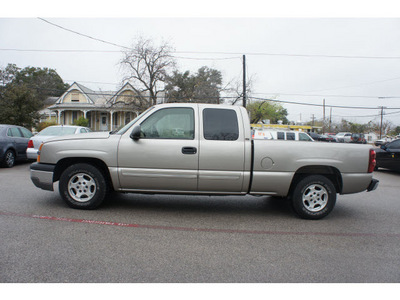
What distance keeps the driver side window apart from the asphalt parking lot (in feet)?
4.51

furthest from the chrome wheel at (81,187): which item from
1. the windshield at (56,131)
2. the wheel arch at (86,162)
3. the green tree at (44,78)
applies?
the green tree at (44,78)

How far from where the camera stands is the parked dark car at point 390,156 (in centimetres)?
1122

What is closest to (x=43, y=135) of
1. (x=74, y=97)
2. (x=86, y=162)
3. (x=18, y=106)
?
(x=86, y=162)

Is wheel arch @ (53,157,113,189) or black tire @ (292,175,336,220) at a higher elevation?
wheel arch @ (53,157,113,189)

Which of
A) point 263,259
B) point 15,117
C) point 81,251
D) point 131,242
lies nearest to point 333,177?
point 263,259

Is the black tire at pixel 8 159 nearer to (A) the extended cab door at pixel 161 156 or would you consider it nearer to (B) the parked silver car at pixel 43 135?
(B) the parked silver car at pixel 43 135

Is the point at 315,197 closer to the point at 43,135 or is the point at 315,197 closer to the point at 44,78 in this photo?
the point at 43,135

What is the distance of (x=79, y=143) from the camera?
4.70m

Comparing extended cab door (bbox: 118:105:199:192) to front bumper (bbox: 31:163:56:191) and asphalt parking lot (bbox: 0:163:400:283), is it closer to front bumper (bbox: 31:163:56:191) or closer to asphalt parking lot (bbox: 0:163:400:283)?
asphalt parking lot (bbox: 0:163:400:283)

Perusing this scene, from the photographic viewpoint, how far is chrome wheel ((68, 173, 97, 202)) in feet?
15.6

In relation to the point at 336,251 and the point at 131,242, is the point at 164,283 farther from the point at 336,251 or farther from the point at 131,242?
the point at 336,251

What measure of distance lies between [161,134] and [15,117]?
67.2 ft

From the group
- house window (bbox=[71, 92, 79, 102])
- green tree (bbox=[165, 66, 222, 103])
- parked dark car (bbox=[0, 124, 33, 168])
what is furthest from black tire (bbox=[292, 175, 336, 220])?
house window (bbox=[71, 92, 79, 102])

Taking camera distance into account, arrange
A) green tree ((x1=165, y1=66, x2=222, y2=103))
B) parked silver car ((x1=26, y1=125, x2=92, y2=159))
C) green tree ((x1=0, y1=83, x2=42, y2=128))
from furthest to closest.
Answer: green tree ((x1=165, y1=66, x2=222, y2=103))
green tree ((x1=0, y1=83, x2=42, y2=128))
parked silver car ((x1=26, y1=125, x2=92, y2=159))
